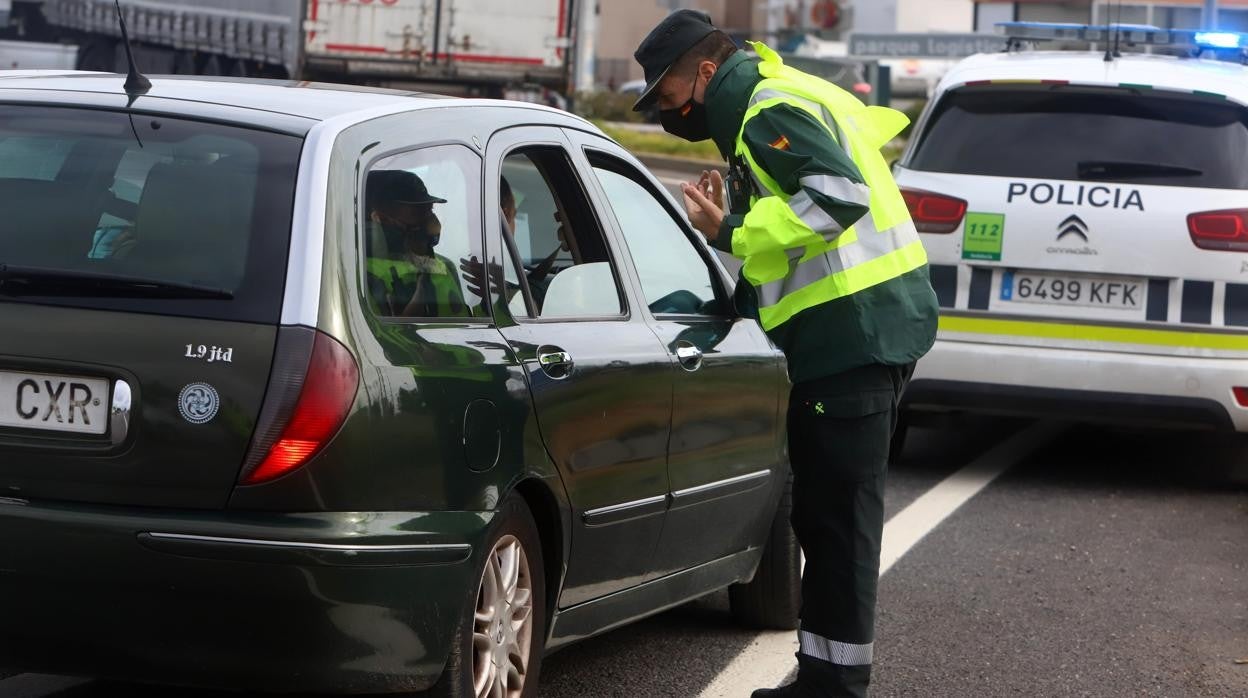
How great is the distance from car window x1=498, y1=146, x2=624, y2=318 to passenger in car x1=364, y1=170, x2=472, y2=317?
44 cm

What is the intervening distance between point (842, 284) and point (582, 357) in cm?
63

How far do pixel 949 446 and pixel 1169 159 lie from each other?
2139 mm

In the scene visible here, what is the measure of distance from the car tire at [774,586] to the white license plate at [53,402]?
2649 mm

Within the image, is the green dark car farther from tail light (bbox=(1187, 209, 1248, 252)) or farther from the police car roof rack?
the police car roof rack

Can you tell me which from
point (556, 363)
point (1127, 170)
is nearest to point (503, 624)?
point (556, 363)

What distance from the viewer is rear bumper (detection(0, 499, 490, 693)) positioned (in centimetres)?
387

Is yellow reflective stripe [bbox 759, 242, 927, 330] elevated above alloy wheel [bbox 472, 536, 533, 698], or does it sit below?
above

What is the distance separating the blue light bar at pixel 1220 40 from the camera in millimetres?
10492

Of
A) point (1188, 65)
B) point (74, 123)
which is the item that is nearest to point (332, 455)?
point (74, 123)

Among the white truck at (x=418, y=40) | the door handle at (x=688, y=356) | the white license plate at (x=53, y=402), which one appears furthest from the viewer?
the white truck at (x=418, y=40)

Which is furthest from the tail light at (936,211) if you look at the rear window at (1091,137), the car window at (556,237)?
the car window at (556,237)

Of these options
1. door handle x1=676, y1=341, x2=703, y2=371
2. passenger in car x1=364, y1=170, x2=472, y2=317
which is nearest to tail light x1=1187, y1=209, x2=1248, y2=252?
door handle x1=676, y1=341, x2=703, y2=371

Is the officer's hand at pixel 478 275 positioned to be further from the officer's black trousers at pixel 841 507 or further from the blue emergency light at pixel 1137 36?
the blue emergency light at pixel 1137 36

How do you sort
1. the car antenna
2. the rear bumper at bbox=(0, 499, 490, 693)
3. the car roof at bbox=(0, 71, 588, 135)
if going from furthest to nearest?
the car antenna, the car roof at bbox=(0, 71, 588, 135), the rear bumper at bbox=(0, 499, 490, 693)
